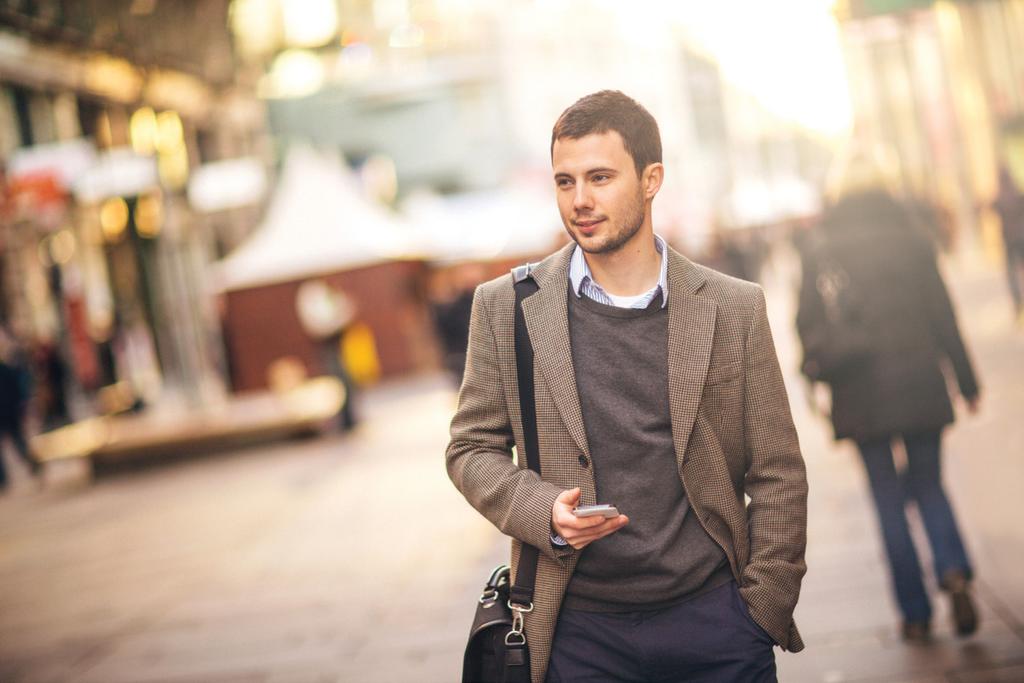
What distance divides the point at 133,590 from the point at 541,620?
6277 mm

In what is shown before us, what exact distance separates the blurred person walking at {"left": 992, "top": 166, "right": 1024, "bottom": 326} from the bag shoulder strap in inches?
473

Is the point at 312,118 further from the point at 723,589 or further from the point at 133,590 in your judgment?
the point at 723,589

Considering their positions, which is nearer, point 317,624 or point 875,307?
point 875,307

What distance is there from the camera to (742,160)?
94.6 metres

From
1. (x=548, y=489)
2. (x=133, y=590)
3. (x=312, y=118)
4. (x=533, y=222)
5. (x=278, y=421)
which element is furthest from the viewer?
(x=312, y=118)

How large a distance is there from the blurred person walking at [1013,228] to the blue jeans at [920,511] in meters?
9.29

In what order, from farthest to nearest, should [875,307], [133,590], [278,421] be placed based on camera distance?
[278,421]
[133,590]
[875,307]

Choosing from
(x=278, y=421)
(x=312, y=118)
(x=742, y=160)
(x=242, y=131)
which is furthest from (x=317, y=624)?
(x=742, y=160)

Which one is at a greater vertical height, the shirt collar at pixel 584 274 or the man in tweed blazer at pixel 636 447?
the shirt collar at pixel 584 274

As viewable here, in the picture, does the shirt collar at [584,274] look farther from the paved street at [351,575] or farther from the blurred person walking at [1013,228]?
the blurred person walking at [1013,228]

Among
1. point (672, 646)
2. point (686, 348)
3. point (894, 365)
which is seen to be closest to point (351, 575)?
point (894, 365)

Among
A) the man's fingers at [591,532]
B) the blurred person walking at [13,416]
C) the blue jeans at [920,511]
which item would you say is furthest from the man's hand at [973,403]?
the blurred person walking at [13,416]

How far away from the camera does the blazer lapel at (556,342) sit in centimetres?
263

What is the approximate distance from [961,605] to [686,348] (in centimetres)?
271
